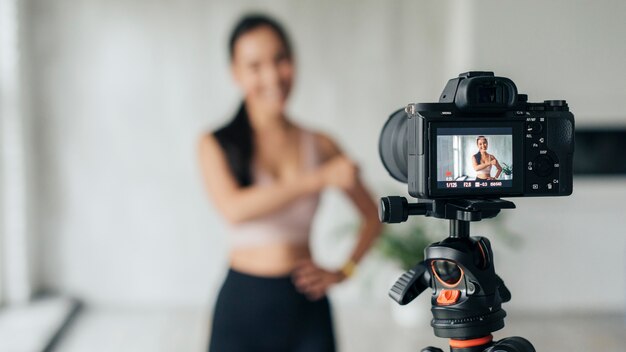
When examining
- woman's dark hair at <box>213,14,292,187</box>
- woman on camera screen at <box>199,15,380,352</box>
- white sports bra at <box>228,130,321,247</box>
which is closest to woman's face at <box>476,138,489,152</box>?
woman on camera screen at <box>199,15,380,352</box>

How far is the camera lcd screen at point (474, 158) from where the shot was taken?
3.24 feet

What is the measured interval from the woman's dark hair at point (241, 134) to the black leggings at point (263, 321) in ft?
1.70

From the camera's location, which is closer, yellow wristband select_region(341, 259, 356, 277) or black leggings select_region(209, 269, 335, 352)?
black leggings select_region(209, 269, 335, 352)

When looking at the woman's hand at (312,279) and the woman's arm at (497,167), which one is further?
the woman's hand at (312,279)

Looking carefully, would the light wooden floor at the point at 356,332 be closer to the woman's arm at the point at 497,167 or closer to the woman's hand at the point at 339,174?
the woman's hand at the point at 339,174

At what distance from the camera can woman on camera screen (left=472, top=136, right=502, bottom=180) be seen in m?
1.00

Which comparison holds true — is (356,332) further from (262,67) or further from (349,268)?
(262,67)

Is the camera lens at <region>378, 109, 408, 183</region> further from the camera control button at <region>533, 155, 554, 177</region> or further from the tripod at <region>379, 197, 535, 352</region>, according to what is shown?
the camera control button at <region>533, 155, 554, 177</region>

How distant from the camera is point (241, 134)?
315cm

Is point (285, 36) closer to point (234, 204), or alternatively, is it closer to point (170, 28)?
point (170, 28)

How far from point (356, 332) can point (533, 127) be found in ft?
8.19

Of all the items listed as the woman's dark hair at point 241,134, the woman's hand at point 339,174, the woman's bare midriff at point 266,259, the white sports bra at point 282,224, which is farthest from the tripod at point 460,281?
the woman's hand at point 339,174

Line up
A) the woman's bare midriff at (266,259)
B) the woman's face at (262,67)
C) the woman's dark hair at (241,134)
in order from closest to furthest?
1. the woman's bare midriff at (266,259)
2. the woman's dark hair at (241,134)
3. the woman's face at (262,67)

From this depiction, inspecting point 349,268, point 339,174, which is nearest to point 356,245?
point 349,268
